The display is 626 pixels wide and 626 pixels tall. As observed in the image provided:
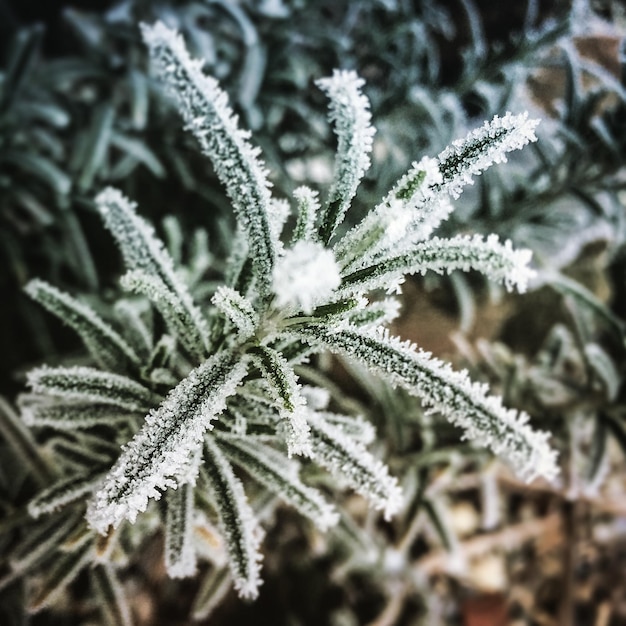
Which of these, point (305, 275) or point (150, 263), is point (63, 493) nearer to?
point (150, 263)

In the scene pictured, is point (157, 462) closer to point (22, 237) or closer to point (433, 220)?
point (433, 220)

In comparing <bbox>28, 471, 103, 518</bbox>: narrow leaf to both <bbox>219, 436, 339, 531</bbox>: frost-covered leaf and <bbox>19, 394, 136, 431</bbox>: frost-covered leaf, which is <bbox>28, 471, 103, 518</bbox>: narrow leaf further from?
<bbox>219, 436, 339, 531</bbox>: frost-covered leaf

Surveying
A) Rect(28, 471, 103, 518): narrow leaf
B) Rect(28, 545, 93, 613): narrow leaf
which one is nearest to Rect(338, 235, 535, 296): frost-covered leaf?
Rect(28, 471, 103, 518): narrow leaf

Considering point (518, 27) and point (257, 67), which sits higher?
point (257, 67)

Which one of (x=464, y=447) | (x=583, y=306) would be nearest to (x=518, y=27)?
(x=583, y=306)

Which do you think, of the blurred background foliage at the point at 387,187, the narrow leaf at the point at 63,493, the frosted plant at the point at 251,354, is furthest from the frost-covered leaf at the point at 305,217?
the blurred background foliage at the point at 387,187

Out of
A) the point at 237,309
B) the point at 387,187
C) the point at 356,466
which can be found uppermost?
the point at 387,187

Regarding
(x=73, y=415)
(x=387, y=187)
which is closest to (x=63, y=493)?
(x=73, y=415)

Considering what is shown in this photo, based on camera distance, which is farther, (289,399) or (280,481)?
(280,481)
